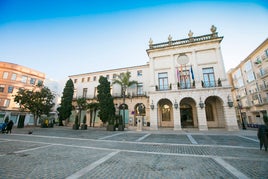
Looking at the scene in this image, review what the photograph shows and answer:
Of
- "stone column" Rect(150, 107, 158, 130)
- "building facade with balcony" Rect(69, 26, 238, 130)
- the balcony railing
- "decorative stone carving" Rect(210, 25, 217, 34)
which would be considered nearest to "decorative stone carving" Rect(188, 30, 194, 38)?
"building facade with balcony" Rect(69, 26, 238, 130)

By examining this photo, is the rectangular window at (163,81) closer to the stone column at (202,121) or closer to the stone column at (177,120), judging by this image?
the stone column at (177,120)

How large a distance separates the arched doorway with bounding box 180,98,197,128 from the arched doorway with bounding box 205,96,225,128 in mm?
2289

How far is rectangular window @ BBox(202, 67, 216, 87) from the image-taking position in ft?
59.1

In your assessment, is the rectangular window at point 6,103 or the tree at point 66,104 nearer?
the rectangular window at point 6,103

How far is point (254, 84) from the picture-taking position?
29.1 metres

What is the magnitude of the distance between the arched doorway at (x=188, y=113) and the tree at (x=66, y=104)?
24.5 m

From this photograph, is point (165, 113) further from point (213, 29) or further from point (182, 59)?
point (213, 29)

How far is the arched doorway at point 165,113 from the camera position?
21.1m

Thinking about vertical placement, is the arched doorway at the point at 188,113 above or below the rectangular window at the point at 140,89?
below

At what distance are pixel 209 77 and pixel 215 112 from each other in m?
6.13

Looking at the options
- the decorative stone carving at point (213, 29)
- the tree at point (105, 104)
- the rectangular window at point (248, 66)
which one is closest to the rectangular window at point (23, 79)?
the tree at point (105, 104)

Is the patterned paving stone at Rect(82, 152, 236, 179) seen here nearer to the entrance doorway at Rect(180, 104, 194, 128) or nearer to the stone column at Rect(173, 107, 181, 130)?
the stone column at Rect(173, 107, 181, 130)

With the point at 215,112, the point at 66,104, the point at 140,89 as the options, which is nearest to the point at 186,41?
the point at 140,89

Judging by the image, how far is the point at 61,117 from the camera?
26031mm
